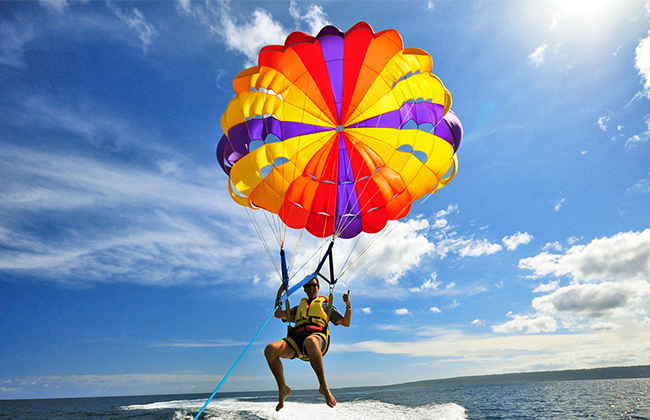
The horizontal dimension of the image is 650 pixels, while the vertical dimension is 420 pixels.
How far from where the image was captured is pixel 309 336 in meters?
4.25

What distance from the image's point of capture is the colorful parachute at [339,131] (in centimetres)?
616

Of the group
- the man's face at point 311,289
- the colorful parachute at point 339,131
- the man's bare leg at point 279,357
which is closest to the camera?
the man's bare leg at point 279,357

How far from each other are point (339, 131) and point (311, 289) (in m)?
3.47

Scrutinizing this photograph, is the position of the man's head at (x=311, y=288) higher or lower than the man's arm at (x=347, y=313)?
higher

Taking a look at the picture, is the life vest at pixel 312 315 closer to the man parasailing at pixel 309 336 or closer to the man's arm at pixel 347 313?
the man parasailing at pixel 309 336

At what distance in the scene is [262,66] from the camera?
20.5 feet

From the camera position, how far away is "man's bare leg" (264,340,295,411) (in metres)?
4.15

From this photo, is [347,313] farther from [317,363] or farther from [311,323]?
[317,363]

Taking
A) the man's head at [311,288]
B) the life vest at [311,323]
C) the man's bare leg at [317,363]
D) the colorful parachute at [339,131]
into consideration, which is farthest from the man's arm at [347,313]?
the colorful parachute at [339,131]

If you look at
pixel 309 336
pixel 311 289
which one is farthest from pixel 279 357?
pixel 311 289

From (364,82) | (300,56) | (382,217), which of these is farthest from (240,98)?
(382,217)

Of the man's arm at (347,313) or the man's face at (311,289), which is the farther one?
the man's face at (311,289)

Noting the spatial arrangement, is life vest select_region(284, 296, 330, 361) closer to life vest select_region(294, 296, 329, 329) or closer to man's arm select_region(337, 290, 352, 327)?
life vest select_region(294, 296, 329, 329)

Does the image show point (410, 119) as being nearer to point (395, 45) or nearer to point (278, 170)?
Result: point (395, 45)
